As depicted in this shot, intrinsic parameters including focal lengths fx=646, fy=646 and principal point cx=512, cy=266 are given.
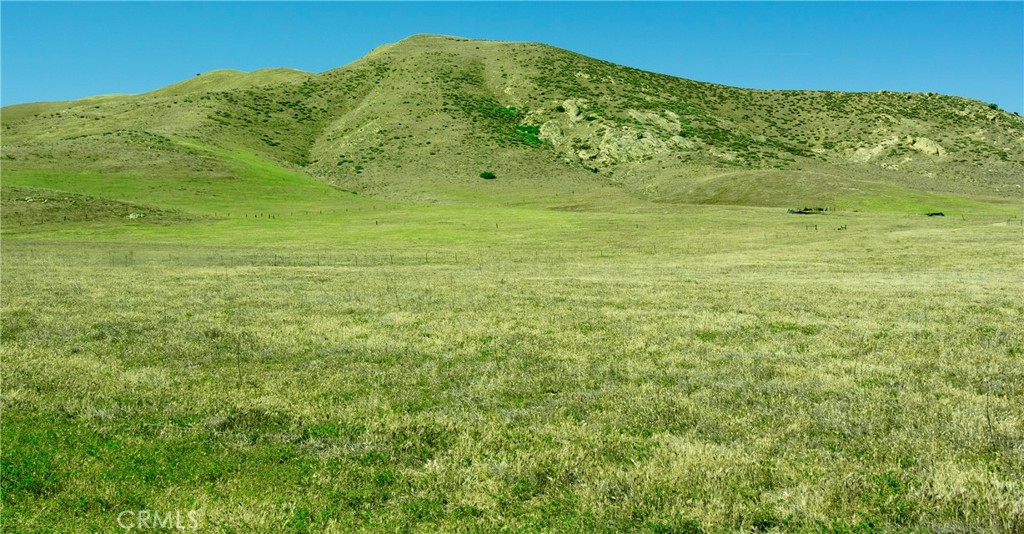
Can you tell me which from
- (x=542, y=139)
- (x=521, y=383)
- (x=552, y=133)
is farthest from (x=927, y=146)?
(x=521, y=383)

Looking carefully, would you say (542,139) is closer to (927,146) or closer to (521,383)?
(927,146)

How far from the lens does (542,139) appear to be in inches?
6083

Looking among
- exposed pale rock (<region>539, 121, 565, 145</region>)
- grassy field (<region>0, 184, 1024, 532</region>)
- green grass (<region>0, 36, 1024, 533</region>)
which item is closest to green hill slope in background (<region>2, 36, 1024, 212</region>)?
exposed pale rock (<region>539, 121, 565, 145</region>)

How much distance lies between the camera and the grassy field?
7.21 m

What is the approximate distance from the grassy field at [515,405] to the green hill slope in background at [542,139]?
→ 3155 inches

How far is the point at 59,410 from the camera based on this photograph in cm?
1043

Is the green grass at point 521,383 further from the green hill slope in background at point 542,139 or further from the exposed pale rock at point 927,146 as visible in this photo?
the exposed pale rock at point 927,146

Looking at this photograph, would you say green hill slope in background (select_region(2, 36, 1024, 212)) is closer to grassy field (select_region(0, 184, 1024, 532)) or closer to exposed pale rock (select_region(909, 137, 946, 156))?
exposed pale rock (select_region(909, 137, 946, 156))

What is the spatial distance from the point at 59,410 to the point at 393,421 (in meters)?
5.50

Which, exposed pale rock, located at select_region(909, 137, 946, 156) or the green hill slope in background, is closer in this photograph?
the green hill slope in background

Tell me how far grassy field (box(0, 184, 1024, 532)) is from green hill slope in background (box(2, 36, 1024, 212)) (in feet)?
263

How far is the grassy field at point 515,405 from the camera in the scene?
23.7ft

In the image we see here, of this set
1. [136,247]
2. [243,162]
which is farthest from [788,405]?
[243,162]

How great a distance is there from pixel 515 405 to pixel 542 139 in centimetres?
14732
